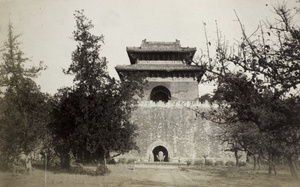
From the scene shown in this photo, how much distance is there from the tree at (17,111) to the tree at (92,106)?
1.43m

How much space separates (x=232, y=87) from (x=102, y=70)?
9864 millimetres

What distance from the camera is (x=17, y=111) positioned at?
13.4 meters

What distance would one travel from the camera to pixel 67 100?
14758 mm

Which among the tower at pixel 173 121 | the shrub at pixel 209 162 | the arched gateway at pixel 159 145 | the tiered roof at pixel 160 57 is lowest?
the shrub at pixel 209 162

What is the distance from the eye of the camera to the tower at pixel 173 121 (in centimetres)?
2294

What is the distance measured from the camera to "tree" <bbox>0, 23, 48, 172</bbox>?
12891 mm

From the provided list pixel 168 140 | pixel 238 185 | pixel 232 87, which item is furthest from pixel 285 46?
pixel 168 140

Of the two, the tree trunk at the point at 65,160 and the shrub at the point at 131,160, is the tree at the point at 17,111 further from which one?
the shrub at the point at 131,160

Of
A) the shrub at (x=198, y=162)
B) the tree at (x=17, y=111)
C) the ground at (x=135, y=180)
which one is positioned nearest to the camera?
the ground at (x=135, y=180)

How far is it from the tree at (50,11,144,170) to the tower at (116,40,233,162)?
24.7ft

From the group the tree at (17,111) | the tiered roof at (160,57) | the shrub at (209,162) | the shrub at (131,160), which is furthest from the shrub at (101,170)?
the tiered roof at (160,57)

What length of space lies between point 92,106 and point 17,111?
3.52m

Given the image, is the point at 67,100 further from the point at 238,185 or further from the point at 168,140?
the point at 168,140

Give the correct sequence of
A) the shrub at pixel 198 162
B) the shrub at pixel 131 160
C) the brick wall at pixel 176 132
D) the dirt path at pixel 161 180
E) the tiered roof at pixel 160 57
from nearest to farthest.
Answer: the dirt path at pixel 161 180, the shrub at pixel 131 160, the shrub at pixel 198 162, the brick wall at pixel 176 132, the tiered roof at pixel 160 57
